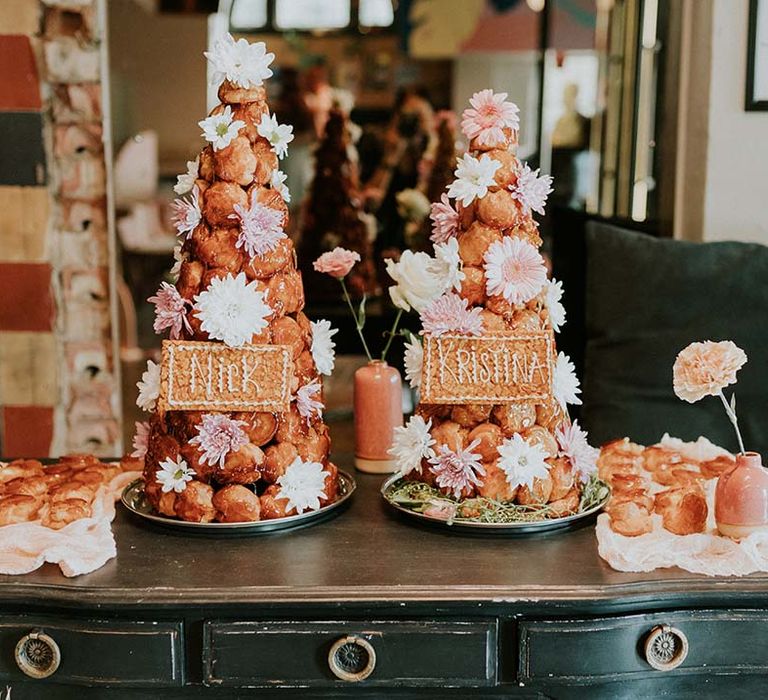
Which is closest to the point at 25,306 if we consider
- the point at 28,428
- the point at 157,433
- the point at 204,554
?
the point at 28,428

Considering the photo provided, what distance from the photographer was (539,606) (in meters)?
1.32

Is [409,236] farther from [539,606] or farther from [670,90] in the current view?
[539,606]

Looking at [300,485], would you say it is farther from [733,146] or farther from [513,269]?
[733,146]

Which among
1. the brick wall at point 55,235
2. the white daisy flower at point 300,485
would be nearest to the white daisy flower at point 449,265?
the white daisy flower at point 300,485

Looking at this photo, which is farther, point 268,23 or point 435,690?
point 268,23

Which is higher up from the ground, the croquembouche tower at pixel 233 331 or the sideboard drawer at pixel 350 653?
→ the croquembouche tower at pixel 233 331

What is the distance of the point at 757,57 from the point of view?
2295 millimetres

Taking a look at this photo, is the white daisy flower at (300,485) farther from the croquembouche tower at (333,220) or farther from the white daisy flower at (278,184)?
the croquembouche tower at (333,220)

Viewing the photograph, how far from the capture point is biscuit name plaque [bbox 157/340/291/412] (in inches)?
58.2

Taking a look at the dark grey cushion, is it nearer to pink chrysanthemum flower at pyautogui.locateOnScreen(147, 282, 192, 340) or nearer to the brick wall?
pink chrysanthemum flower at pyautogui.locateOnScreen(147, 282, 192, 340)

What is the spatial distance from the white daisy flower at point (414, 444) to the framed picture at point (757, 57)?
1.28 meters

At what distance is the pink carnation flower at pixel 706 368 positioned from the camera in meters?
1.43

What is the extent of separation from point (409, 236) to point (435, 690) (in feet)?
8.10

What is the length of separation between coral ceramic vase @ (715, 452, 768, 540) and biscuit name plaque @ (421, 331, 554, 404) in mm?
283
